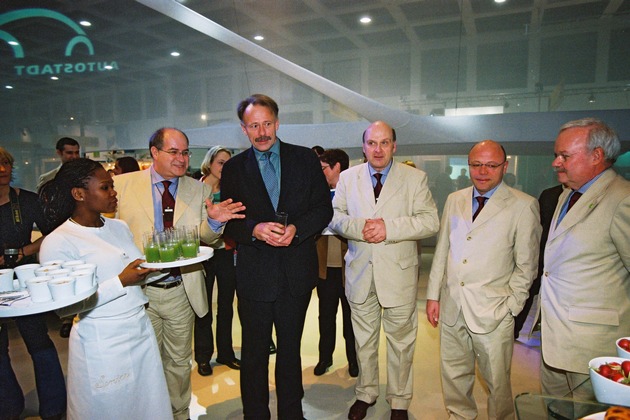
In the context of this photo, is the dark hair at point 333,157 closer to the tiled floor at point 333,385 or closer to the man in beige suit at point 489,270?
the man in beige suit at point 489,270

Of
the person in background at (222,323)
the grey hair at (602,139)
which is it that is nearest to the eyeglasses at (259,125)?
the person in background at (222,323)

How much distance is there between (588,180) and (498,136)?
3981mm

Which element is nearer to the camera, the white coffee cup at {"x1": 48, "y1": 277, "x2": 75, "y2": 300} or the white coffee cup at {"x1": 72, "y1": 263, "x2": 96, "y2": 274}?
the white coffee cup at {"x1": 48, "y1": 277, "x2": 75, "y2": 300}

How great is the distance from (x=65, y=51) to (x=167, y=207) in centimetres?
562

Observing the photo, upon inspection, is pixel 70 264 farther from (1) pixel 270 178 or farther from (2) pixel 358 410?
(2) pixel 358 410

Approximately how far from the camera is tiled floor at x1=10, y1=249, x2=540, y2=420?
261 cm

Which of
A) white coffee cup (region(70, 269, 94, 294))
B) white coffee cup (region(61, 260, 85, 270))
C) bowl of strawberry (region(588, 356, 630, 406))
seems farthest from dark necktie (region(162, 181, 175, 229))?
bowl of strawberry (region(588, 356, 630, 406))

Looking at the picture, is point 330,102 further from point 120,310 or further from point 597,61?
point 120,310

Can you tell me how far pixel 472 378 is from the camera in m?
2.33

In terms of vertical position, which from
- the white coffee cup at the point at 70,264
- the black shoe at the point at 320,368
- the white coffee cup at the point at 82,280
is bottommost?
the black shoe at the point at 320,368

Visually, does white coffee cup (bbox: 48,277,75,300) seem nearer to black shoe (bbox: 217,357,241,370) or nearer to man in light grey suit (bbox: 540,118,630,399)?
man in light grey suit (bbox: 540,118,630,399)

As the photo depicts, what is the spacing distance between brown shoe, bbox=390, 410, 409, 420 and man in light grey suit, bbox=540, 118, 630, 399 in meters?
1.02

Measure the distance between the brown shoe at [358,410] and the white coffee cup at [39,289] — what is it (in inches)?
79.8

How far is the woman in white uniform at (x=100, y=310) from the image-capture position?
158 cm
